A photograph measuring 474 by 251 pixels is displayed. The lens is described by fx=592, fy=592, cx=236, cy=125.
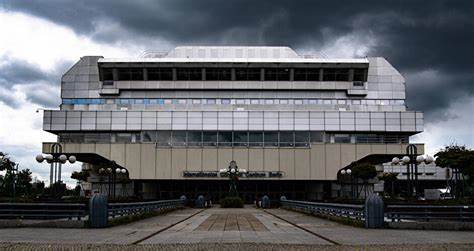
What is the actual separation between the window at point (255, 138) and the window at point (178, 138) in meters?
10.2

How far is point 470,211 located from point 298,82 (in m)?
73.2

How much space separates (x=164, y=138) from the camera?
90.7m

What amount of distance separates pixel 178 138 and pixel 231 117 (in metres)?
8.71

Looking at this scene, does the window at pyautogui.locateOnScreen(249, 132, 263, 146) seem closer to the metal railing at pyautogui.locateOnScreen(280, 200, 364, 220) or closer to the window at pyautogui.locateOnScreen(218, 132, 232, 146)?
the window at pyautogui.locateOnScreen(218, 132, 232, 146)

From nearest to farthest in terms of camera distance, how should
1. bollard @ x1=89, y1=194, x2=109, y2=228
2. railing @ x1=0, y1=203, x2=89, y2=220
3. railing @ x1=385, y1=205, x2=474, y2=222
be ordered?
bollard @ x1=89, y1=194, x2=109, y2=228
railing @ x1=385, y1=205, x2=474, y2=222
railing @ x1=0, y1=203, x2=89, y2=220

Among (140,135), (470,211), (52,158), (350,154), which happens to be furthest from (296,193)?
(470,211)

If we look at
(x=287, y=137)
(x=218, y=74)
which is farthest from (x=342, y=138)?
(x=218, y=74)

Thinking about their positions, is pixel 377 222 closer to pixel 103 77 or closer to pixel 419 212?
pixel 419 212

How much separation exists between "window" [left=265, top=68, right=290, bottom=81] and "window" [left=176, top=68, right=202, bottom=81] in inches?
451

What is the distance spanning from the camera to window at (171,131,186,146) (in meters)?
90.1

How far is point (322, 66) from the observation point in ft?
324

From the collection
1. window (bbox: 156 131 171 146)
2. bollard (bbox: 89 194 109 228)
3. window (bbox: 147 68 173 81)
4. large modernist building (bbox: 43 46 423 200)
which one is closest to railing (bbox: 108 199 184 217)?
bollard (bbox: 89 194 109 228)

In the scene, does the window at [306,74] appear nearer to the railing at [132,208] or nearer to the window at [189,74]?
the window at [189,74]

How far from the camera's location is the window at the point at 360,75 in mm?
100438
